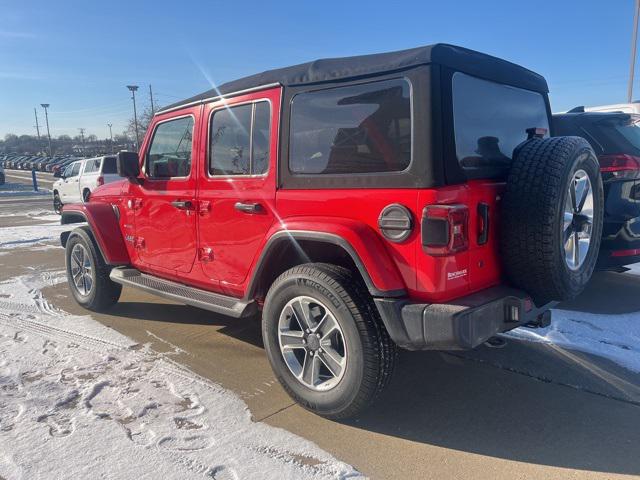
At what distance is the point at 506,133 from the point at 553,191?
733 millimetres

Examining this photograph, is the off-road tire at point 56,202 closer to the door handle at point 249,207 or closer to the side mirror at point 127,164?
the side mirror at point 127,164

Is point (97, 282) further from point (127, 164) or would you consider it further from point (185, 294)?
point (185, 294)

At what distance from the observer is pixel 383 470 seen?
96.8 inches

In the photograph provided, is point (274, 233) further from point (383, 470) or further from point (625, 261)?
point (625, 261)

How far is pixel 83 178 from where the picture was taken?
16.1 metres

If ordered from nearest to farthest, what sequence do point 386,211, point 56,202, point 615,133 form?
point 386,211
point 615,133
point 56,202

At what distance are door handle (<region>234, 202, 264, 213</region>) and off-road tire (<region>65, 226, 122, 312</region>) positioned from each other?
7.28 ft

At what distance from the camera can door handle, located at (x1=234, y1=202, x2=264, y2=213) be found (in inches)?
129

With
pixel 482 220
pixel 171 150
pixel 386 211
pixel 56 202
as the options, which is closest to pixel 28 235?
pixel 56 202

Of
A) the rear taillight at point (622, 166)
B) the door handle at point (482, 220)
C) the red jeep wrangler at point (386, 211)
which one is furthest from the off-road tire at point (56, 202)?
the door handle at point (482, 220)

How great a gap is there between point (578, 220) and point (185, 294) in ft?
9.34

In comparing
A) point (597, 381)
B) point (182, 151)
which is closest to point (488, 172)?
point (597, 381)

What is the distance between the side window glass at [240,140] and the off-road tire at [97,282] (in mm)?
1896

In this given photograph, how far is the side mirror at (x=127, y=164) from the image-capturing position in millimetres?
4352
